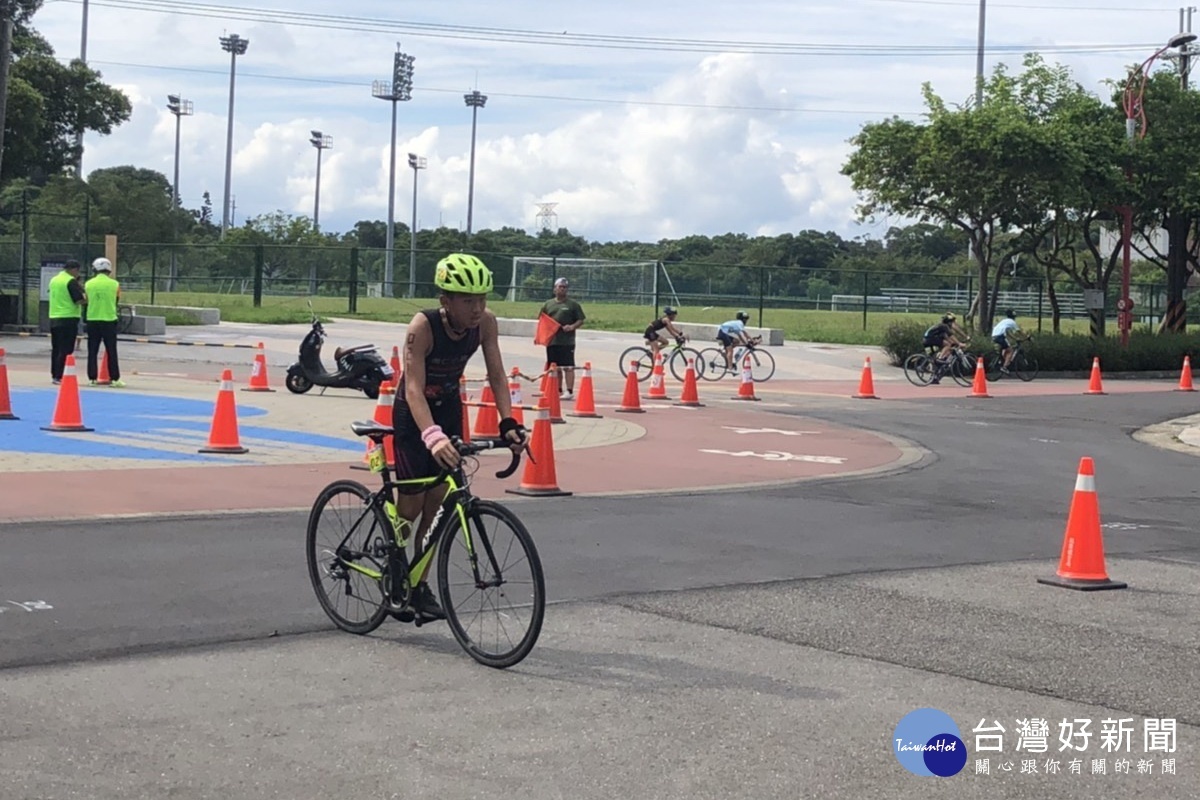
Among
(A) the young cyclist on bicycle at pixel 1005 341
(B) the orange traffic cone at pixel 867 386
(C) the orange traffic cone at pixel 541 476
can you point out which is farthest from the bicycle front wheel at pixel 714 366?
(C) the orange traffic cone at pixel 541 476

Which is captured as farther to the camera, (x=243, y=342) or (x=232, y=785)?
(x=243, y=342)

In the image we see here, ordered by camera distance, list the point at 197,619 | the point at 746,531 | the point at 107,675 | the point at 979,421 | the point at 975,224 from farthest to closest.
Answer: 1. the point at 975,224
2. the point at 979,421
3. the point at 746,531
4. the point at 197,619
5. the point at 107,675

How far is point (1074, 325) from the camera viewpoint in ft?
194

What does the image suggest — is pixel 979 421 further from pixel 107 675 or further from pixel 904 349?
pixel 107 675

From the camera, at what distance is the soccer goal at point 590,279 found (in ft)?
182

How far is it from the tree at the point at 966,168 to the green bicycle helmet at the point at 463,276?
31.7 m

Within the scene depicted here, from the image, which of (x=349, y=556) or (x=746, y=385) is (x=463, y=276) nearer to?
(x=349, y=556)

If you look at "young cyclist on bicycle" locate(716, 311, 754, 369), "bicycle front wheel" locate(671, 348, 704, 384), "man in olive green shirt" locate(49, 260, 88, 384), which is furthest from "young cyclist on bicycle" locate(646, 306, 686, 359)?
"man in olive green shirt" locate(49, 260, 88, 384)

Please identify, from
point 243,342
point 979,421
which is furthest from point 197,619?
point 243,342

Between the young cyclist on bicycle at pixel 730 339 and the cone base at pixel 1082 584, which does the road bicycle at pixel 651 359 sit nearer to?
the young cyclist on bicycle at pixel 730 339

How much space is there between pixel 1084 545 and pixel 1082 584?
27cm

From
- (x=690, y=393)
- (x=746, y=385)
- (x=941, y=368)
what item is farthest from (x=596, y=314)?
(x=690, y=393)

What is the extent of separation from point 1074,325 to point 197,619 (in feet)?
180

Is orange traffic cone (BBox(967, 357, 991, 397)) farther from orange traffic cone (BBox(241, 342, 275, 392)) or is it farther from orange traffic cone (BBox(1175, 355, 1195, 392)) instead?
orange traffic cone (BBox(241, 342, 275, 392))
